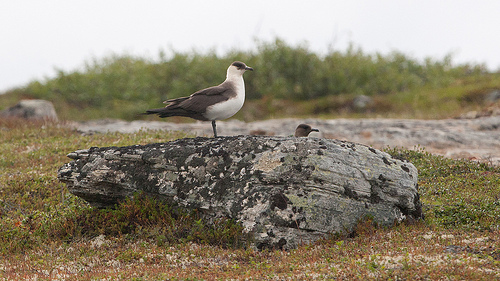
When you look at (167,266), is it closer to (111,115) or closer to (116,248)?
(116,248)

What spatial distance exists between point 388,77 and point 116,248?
28.7 meters

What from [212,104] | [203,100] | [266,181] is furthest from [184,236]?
[203,100]

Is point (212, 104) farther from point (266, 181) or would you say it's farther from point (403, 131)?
point (403, 131)

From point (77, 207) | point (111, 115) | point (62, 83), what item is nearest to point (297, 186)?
point (77, 207)

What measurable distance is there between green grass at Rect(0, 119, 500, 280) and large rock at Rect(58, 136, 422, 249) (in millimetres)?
289

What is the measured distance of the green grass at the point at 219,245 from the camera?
720cm

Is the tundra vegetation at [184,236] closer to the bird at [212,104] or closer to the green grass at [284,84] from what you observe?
the bird at [212,104]

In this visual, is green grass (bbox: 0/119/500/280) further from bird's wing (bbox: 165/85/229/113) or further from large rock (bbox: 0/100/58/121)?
large rock (bbox: 0/100/58/121)

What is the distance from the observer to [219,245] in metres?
8.70

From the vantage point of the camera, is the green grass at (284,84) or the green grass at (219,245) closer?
the green grass at (219,245)

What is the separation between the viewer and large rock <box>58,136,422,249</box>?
877 cm

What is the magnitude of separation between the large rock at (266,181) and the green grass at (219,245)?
0.95ft

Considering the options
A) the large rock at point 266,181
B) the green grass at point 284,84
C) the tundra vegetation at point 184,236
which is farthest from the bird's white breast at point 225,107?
the green grass at point 284,84

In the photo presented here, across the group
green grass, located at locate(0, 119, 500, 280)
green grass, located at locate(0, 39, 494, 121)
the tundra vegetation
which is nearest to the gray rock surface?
the tundra vegetation
